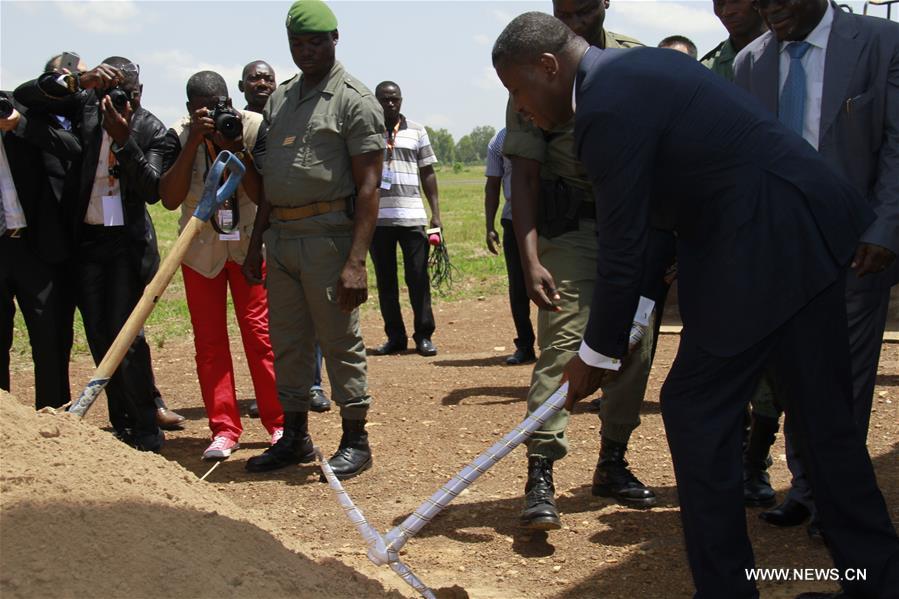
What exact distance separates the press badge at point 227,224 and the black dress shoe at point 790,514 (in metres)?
3.03

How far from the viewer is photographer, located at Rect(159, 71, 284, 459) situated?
544cm

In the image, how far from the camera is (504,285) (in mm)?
13359

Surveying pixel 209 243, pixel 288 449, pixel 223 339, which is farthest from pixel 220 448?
pixel 209 243

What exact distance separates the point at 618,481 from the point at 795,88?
1836 millimetres

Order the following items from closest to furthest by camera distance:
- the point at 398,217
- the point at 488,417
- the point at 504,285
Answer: the point at 488,417 < the point at 398,217 < the point at 504,285

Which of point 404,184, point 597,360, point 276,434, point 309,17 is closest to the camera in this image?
point 597,360

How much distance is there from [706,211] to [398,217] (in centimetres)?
→ 576

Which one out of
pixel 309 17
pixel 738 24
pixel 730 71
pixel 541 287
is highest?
pixel 738 24

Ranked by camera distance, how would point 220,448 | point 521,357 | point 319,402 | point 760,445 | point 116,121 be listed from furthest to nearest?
point 521,357
point 319,402
point 220,448
point 116,121
point 760,445

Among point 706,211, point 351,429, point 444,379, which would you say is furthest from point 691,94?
point 444,379

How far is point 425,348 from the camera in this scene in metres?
8.84

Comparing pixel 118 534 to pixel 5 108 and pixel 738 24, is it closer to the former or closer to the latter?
pixel 5 108

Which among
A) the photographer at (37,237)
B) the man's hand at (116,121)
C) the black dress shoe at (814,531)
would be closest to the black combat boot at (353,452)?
the photographer at (37,237)

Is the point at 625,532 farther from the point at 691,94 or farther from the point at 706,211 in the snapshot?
the point at 691,94
